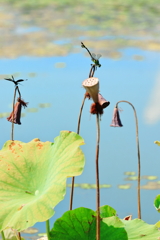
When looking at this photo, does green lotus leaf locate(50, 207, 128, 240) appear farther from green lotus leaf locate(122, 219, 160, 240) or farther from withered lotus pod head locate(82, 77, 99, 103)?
withered lotus pod head locate(82, 77, 99, 103)

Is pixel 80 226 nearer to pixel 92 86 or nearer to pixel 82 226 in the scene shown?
pixel 82 226

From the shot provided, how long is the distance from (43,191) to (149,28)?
25.4ft

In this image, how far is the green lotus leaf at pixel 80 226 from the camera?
1.12m

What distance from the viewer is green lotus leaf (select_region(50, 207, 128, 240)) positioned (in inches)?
44.2

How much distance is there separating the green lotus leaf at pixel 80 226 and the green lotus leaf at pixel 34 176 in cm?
9

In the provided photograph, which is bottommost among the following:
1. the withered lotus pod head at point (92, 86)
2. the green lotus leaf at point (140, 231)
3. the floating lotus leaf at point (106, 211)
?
the green lotus leaf at point (140, 231)

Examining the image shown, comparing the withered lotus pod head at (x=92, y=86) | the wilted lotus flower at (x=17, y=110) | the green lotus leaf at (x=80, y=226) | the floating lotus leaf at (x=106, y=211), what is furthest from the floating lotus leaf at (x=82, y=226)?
the wilted lotus flower at (x=17, y=110)

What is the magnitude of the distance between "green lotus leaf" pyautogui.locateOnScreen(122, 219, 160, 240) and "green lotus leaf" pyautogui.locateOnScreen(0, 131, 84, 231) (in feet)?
0.78

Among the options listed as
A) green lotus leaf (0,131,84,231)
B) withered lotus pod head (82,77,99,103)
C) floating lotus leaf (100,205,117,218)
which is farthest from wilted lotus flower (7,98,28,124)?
withered lotus pod head (82,77,99,103)

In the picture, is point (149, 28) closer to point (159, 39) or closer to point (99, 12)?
point (159, 39)

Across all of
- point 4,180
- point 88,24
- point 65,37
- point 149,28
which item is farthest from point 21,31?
point 4,180

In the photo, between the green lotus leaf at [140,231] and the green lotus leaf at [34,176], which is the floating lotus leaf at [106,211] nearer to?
the green lotus leaf at [140,231]

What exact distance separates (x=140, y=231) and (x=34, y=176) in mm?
322

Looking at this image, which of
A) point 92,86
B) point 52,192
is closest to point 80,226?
point 52,192
